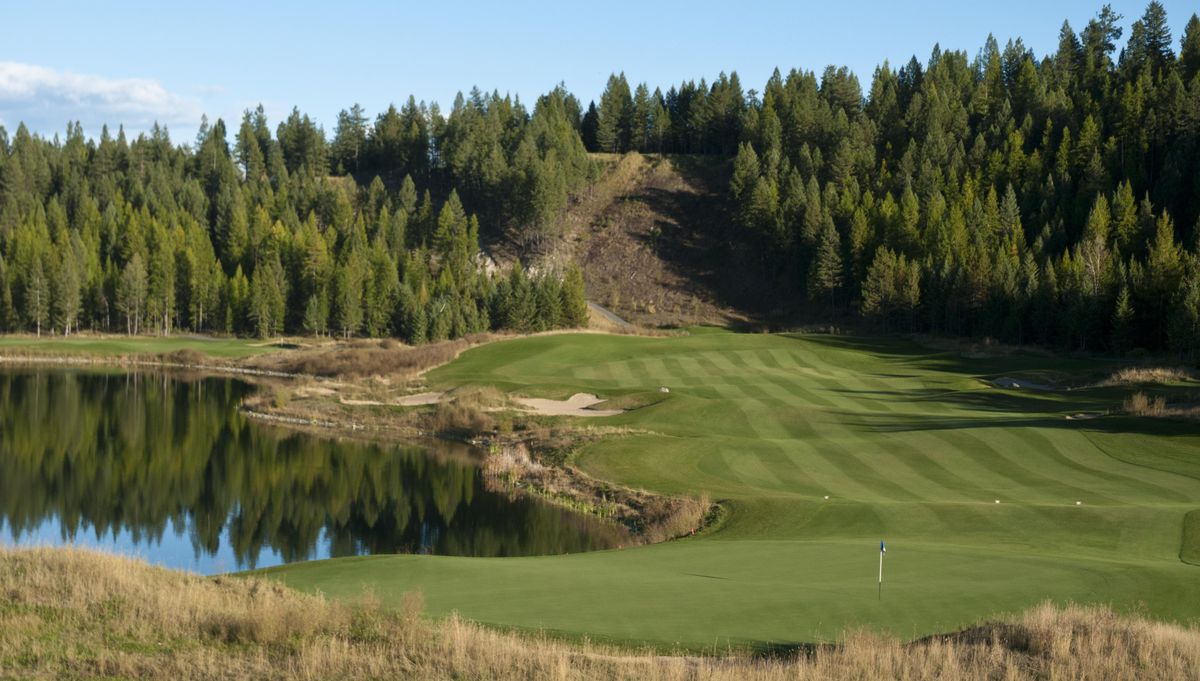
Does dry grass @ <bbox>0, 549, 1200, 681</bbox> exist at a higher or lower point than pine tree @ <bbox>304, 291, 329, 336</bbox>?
lower

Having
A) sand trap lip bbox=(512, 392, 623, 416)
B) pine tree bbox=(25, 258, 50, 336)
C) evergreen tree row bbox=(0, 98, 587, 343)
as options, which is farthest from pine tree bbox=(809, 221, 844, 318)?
pine tree bbox=(25, 258, 50, 336)

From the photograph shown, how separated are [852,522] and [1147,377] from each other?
3634 centimetres

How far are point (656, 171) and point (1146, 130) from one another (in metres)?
59.4

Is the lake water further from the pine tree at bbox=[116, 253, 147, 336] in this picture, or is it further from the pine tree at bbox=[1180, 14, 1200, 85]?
the pine tree at bbox=[1180, 14, 1200, 85]

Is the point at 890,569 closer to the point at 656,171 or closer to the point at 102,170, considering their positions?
the point at 656,171

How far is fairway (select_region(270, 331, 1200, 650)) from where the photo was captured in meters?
15.5

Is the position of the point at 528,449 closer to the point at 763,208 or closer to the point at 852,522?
the point at 852,522

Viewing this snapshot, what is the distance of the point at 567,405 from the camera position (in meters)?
53.3

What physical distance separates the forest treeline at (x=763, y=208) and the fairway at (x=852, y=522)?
31.4 metres

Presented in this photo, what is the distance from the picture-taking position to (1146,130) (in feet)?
354

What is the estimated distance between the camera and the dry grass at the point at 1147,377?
52.3 m

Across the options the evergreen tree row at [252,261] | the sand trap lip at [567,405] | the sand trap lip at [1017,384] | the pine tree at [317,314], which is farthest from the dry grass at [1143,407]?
the pine tree at [317,314]

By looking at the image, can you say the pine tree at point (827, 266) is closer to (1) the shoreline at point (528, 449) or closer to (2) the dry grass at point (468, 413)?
(1) the shoreline at point (528, 449)

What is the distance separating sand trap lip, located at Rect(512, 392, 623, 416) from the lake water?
244 inches
